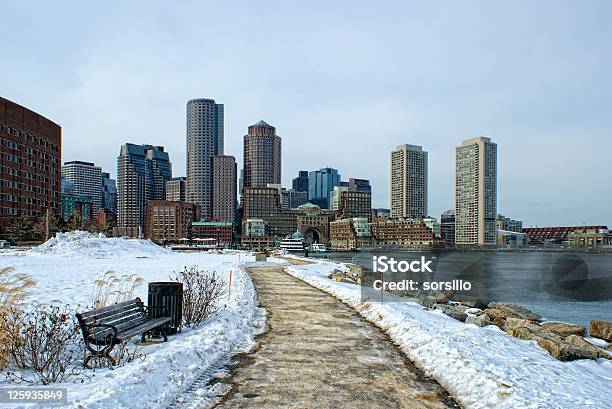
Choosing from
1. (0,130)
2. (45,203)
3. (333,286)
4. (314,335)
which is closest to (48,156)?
(45,203)

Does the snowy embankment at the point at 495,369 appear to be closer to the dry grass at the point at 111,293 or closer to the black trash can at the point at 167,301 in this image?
the black trash can at the point at 167,301

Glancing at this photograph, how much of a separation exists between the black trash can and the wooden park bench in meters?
0.28

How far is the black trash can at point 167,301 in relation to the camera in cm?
1088

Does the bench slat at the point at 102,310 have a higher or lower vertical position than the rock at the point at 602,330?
higher

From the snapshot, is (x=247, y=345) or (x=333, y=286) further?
(x=333, y=286)

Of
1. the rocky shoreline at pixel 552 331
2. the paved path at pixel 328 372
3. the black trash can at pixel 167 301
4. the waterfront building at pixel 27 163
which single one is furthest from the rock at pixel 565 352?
the waterfront building at pixel 27 163

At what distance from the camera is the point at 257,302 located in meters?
17.5

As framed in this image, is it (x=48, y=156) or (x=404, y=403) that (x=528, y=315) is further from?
(x=48, y=156)

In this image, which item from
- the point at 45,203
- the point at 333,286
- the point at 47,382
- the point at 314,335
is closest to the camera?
the point at 47,382

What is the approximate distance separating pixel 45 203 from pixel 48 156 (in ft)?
42.9

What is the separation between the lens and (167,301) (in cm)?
1098

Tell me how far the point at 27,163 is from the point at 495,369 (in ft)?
428

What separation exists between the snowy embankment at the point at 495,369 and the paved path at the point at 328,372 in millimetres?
348

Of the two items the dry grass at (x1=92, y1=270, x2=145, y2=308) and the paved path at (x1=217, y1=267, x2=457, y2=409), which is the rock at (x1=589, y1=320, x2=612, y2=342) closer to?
the paved path at (x1=217, y1=267, x2=457, y2=409)
